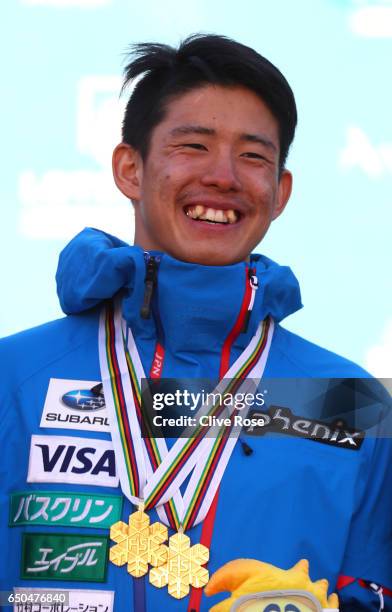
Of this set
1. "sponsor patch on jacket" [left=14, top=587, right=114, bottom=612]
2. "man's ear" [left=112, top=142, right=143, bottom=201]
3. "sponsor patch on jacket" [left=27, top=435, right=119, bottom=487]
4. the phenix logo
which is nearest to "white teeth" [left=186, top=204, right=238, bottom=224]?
"man's ear" [left=112, top=142, right=143, bottom=201]

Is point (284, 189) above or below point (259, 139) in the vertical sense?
below

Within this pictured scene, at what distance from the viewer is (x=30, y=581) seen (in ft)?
11.2

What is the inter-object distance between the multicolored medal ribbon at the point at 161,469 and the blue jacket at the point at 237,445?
0.15ft

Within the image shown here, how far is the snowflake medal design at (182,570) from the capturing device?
3381 millimetres

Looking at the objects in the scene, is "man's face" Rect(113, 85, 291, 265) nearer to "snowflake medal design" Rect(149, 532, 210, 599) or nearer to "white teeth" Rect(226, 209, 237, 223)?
"white teeth" Rect(226, 209, 237, 223)

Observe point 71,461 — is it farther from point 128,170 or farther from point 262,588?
point 128,170

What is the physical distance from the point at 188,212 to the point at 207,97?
1.63 ft

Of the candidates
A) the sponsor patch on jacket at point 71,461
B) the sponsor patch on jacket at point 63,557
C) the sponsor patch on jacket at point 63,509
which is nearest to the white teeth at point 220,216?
the sponsor patch on jacket at point 71,461

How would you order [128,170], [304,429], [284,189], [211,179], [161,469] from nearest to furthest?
[161,469], [304,429], [211,179], [128,170], [284,189]

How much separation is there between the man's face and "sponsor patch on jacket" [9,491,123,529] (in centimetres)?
101

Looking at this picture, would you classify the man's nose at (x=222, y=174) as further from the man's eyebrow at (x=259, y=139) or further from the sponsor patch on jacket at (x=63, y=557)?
the sponsor patch on jacket at (x=63, y=557)

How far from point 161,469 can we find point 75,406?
388 millimetres

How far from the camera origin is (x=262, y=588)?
3418 millimetres

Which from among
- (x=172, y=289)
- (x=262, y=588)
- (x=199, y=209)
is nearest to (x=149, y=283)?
(x=172, y=289)
